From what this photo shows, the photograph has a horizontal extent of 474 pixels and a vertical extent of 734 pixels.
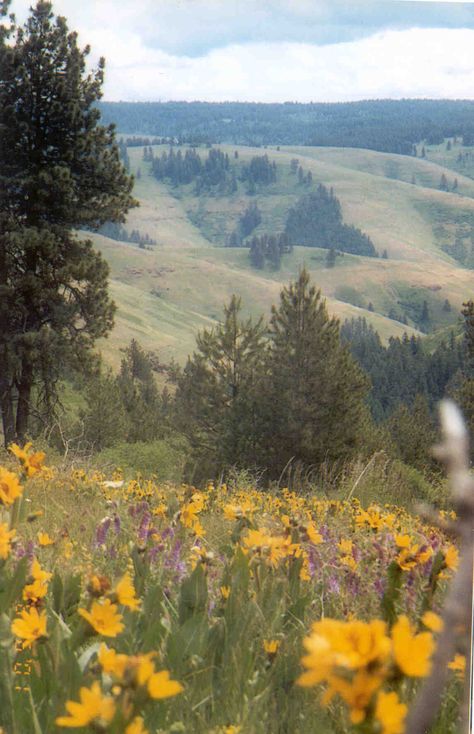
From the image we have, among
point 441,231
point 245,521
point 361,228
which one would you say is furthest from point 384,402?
point 245,521

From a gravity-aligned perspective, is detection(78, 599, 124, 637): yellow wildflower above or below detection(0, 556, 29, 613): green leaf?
above

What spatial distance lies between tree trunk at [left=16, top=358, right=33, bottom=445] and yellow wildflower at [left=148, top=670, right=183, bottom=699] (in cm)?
495

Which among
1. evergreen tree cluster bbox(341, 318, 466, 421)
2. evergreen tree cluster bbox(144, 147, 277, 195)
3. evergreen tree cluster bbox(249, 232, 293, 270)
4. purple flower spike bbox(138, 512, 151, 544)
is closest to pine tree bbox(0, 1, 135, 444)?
evergreen tree cluster bbox(144, 147, 277, 195)

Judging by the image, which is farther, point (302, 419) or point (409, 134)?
point (302, 419)

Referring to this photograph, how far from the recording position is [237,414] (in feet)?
46.0

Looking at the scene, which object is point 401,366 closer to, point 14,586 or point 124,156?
point 124,156

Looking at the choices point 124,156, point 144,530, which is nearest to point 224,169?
point 124,156

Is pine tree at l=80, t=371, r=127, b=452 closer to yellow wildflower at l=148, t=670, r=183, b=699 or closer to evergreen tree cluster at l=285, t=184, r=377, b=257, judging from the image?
evergreen tree cluster at l=285, t=184, r=377, b=257

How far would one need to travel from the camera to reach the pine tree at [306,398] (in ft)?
34.1

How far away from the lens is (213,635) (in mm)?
963

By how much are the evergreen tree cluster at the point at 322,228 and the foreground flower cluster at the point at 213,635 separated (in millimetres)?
2204

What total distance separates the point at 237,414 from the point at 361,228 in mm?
8968

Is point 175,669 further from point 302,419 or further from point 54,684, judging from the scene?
point 302,419

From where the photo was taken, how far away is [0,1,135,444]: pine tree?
17.6 feet
